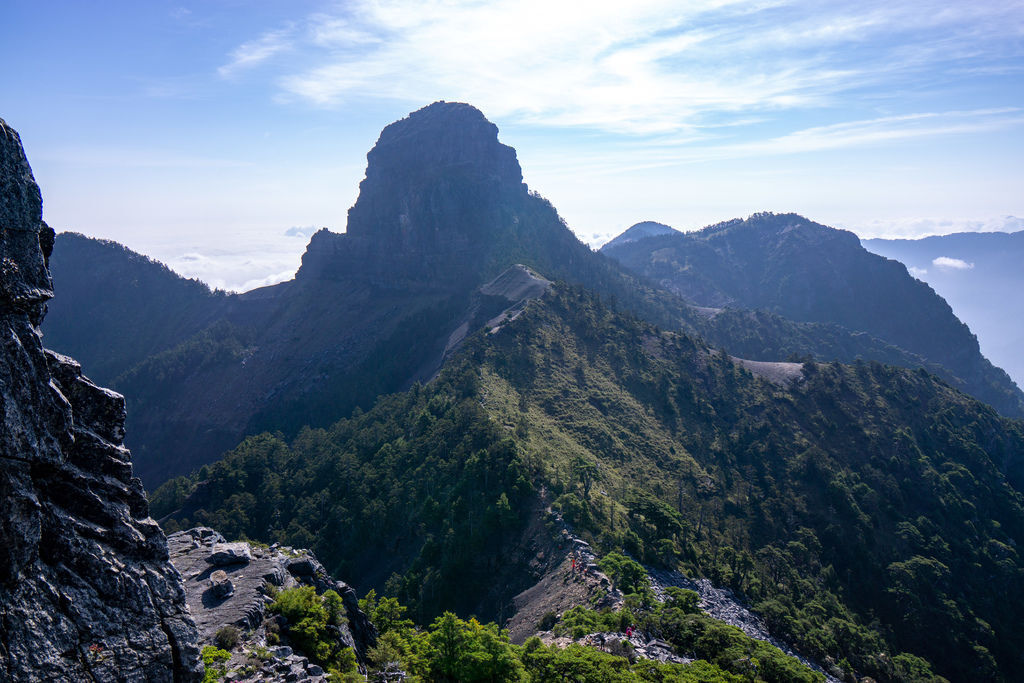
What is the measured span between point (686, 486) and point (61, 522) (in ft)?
242

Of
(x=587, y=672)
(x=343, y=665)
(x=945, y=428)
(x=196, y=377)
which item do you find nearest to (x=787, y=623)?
(x=587, y=672)

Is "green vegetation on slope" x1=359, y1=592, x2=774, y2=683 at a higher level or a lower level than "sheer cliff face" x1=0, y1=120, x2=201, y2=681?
lower

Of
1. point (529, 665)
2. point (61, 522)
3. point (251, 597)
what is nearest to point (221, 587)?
point (251, 597)

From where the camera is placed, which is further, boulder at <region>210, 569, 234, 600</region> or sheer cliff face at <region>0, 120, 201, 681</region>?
boulder at <region>210, 569, 234, 600</region>

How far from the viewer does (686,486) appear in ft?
246

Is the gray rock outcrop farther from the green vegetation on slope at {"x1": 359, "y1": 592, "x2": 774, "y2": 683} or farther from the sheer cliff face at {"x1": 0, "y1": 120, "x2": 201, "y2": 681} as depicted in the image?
the sheer cliff face at {"x1": 0, "y1": 120, "x2": 201, "y2": 681}

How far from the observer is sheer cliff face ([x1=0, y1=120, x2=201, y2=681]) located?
12.3 meters

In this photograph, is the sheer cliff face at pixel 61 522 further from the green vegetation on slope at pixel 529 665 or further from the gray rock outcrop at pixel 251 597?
the green vegetation on slope at pixel 529 665

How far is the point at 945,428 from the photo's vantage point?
329ft

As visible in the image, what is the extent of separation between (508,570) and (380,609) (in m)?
16.4

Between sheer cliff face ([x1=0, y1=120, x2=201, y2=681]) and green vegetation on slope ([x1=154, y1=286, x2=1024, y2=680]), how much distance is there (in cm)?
3786

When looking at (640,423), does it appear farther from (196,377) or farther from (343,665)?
(196,377)

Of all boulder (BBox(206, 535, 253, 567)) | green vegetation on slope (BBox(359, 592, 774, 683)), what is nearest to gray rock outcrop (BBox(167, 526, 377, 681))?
boulder (BBox(206, 535, 253, 567))

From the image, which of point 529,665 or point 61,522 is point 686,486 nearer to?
point 529,665
